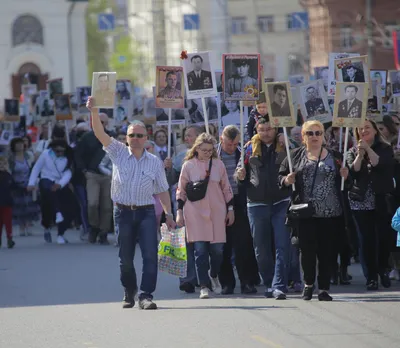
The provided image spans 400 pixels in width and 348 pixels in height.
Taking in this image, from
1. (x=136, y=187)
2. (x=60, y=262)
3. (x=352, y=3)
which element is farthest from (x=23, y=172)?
(x=352, y=3)

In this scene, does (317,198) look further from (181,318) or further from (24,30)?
(24,30)

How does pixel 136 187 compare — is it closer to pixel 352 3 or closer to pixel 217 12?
pixel 352 3

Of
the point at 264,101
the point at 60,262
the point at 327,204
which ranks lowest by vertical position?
the point at 60,262

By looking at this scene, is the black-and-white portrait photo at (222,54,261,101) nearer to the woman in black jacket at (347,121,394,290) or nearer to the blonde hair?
the blonde hair

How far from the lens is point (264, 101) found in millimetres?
15453

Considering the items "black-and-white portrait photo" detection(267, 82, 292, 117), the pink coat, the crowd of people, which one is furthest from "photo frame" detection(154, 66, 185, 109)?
the pink coat

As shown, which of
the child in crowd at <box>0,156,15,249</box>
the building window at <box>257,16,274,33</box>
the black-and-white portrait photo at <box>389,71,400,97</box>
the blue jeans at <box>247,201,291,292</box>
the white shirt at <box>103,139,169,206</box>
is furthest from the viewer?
the building window at <box>257,16,274,33</box>

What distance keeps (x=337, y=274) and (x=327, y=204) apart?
2.10 meters

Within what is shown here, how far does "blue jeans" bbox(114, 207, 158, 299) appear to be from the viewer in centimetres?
1312

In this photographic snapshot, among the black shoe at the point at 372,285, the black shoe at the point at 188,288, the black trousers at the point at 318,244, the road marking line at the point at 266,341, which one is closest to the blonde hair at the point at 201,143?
the black trousers at the point at 318,244

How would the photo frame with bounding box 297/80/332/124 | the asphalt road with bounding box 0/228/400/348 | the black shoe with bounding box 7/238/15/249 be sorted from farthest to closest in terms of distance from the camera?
the black shoe with bounding box 7/238/15/249 < the photo frame with bounding box 297/80/332/124 < the asphalt road with bounding box 0/228/400/348

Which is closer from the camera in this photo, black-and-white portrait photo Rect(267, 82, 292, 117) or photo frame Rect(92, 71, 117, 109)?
photo frame Rect(92, 71, 117, 109)

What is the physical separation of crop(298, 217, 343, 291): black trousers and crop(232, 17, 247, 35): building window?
3054 inches

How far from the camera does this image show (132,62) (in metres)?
110
